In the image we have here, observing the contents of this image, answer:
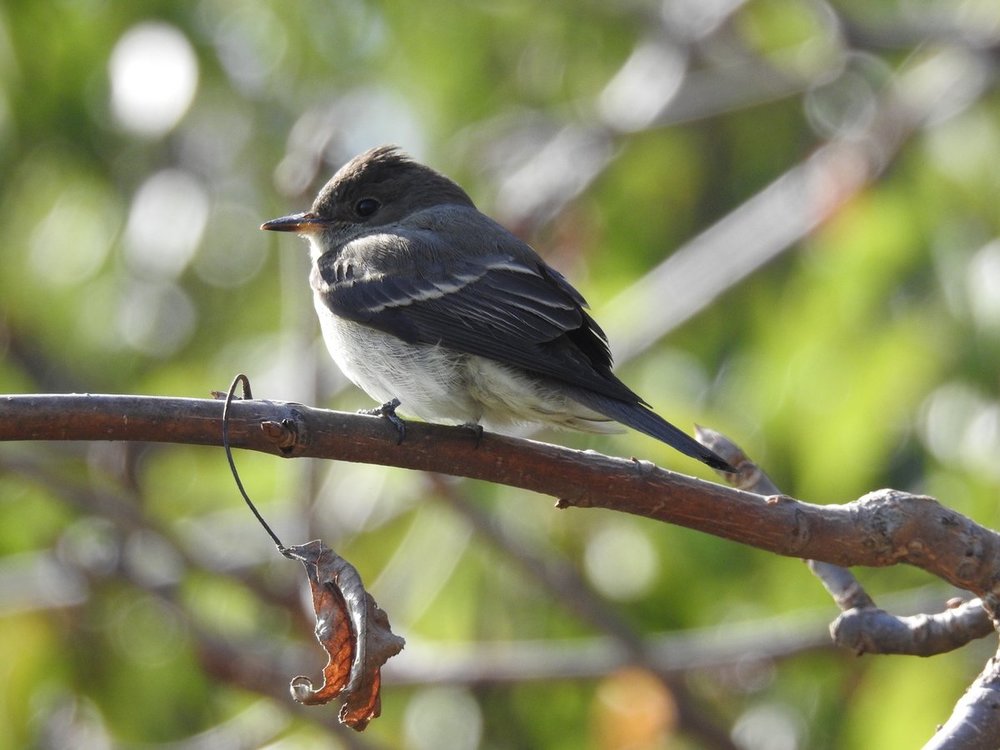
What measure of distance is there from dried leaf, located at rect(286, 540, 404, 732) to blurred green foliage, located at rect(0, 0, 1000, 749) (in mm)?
1919

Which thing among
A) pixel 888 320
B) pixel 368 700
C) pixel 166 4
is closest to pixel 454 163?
pixel 166 4

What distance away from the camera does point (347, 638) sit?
2395 mm

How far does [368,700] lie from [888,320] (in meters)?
2.42

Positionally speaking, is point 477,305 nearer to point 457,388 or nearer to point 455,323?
point 455,323

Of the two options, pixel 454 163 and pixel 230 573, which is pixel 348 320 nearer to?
pixel 230 573

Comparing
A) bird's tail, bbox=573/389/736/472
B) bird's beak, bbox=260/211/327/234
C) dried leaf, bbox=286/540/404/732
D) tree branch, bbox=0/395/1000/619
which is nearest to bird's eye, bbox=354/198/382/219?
bird's beak, bbox=260/211/327/234

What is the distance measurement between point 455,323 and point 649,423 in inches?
31.4

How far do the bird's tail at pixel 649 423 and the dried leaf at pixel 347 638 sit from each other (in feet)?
2.71

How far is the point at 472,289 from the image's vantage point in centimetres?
404

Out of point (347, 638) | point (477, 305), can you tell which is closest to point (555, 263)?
point (477, 305)

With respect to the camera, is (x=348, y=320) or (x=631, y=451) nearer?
(x=348, y=320)

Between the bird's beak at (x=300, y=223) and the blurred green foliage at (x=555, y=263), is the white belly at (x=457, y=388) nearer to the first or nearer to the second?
the blurred green foliage at (x=555, y=263)

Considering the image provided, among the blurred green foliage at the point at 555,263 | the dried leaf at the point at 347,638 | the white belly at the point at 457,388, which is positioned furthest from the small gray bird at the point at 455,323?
the dried leaf at the point at 347,638

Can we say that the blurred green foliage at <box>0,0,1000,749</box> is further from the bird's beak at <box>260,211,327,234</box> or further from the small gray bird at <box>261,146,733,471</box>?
the small gray bird at <box>261,146,733,471</box>
